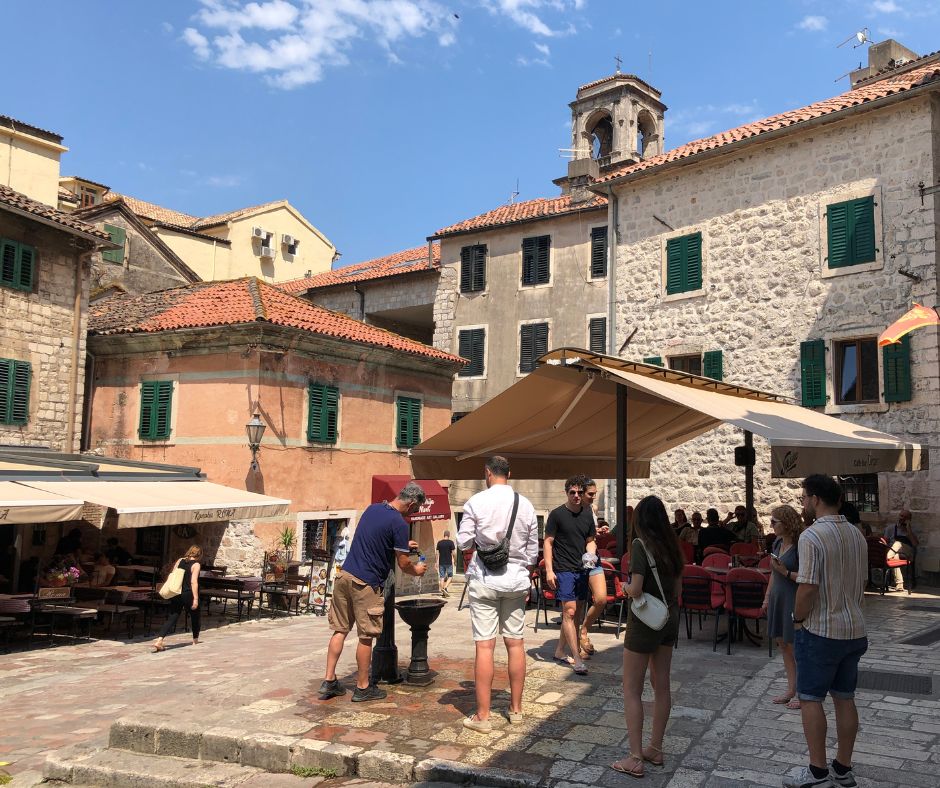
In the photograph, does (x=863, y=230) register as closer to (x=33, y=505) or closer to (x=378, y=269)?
(x=33, y=505)

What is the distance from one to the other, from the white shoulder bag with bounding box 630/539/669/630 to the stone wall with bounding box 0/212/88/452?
15.0 metres

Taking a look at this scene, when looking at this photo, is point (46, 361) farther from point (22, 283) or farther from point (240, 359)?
point (240, 359)

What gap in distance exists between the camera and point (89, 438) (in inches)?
736

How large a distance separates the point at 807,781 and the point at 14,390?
52.8 ft

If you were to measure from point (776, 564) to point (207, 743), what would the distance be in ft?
13.9

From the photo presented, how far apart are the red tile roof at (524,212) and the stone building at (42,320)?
1256cm

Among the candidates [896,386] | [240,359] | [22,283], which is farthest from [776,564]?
[22,283]

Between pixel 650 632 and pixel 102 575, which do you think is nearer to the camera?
pixel 650 632

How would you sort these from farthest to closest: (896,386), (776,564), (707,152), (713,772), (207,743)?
(707,152), (896,386), (776,564), (207,743), (713,772)

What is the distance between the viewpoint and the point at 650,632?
4832 mm

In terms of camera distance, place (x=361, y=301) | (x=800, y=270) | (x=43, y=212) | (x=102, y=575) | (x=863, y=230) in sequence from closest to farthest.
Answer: (x=102, y=575) → (x=863, y=230) → (x=43, y=212) → (x=800, y=270) → (x=361, y=301)

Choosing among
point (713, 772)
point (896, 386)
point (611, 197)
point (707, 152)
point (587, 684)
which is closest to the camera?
point (713, 772)

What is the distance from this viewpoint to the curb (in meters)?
4.93

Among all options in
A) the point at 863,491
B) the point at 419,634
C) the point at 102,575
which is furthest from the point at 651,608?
the point at 863,491
